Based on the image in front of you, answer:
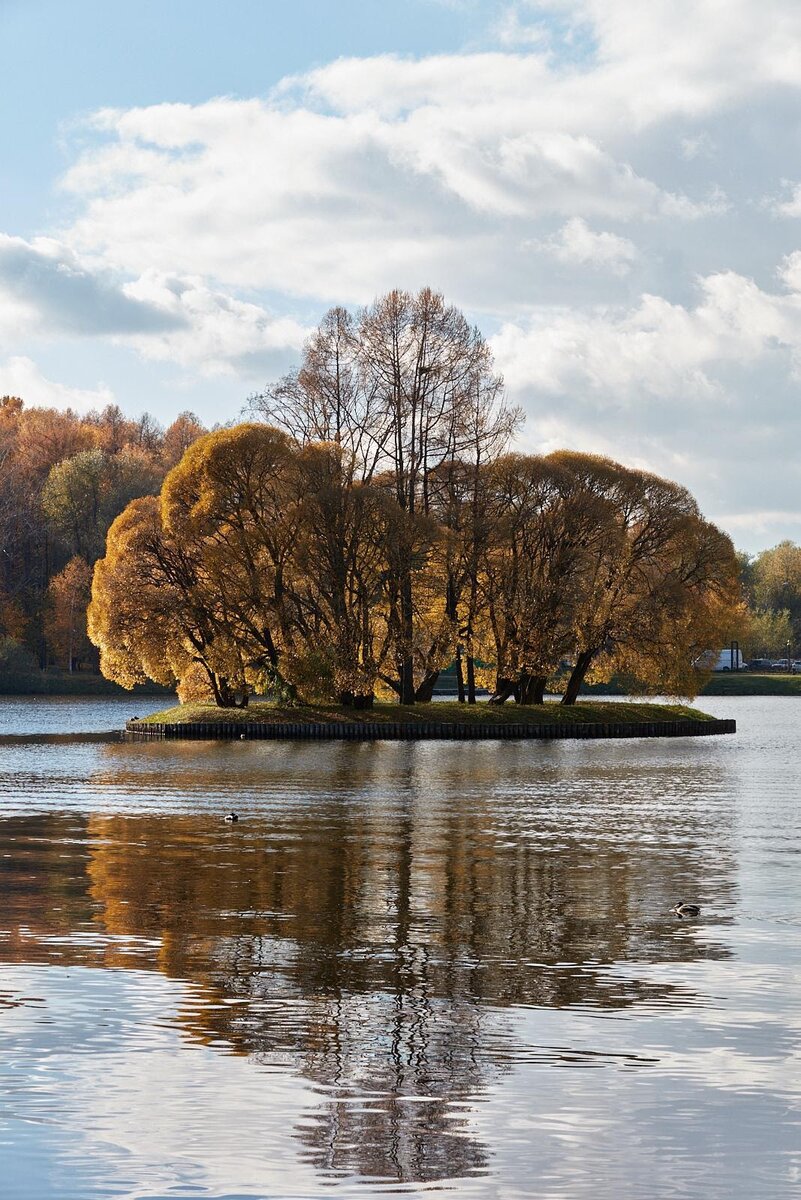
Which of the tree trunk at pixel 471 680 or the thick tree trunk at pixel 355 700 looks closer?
the thick tree trunk at pixel 355 700

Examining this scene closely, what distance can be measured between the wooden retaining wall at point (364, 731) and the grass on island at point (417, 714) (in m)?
0.52

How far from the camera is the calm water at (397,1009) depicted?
33.9 ft

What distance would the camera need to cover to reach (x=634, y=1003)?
1494 centimetres

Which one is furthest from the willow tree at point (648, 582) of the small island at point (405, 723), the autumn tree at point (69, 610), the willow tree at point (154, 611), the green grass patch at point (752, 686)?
the green grass patch at point (752, 686)

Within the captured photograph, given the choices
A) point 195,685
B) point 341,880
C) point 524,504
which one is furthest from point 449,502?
point 341,880

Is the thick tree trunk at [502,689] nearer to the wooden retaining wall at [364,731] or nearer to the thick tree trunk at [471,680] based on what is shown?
the thick tree trunk at [471,680]

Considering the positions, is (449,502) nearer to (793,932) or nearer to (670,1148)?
(793,932)

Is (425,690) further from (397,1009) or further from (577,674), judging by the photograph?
(397,1009)

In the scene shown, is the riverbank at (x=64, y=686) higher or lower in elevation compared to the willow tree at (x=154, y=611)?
lower

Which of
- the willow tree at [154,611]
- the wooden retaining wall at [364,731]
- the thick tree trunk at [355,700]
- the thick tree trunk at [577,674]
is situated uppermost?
the willow tree at [154,611]

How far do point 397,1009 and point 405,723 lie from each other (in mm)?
59910

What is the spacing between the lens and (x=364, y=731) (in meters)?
72.8

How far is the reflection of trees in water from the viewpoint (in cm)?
1218

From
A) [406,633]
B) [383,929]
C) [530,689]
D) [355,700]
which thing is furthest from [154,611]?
[383,929]
